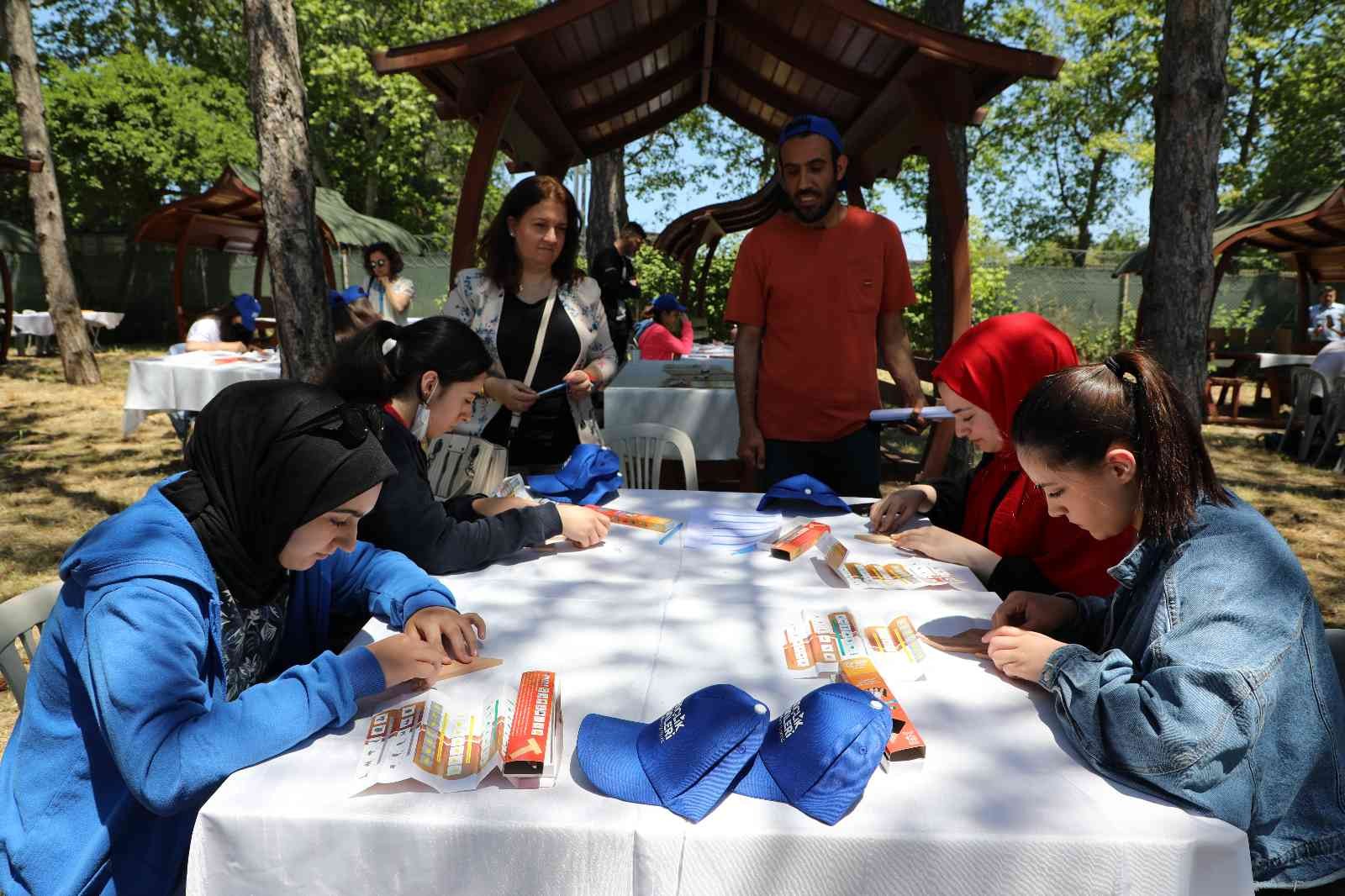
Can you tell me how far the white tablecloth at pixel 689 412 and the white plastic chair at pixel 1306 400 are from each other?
19.4 feet

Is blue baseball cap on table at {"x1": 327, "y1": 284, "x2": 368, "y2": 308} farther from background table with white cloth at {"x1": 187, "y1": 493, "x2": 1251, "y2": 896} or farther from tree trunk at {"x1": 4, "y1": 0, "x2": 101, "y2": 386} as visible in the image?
tree trunk at {"x1": 4, "y1": 0, "x2": 101, "y2": 386}

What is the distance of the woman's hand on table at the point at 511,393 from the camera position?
2.91 m

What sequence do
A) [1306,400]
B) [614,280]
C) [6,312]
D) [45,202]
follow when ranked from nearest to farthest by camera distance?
[614,280] → [1306,400] → [45,202] → [6,312]

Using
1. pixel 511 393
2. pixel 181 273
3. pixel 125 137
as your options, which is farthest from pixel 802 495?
pixel 125 137

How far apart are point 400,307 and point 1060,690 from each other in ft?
22.1

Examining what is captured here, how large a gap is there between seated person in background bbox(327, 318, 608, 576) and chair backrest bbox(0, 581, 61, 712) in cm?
63

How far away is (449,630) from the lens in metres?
1.59

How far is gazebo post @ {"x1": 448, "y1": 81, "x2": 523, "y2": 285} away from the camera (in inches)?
168

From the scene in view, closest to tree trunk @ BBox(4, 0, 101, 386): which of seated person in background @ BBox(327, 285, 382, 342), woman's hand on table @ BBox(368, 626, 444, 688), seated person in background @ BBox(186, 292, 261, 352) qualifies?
seated person in background @ BBox(186, 292, 261, 352)

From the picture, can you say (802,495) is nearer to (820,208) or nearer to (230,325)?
(820,208)

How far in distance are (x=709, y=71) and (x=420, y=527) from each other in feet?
16.0

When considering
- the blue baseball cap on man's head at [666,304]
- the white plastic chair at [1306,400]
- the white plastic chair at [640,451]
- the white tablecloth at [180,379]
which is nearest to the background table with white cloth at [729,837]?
the white plastic chair at [640,451]

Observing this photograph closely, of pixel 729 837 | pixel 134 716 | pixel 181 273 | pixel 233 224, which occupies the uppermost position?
pixel 233 224

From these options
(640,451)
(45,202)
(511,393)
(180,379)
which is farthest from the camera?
(45,202)
